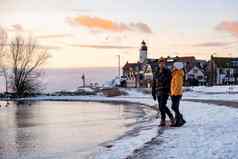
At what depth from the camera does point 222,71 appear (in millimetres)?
119312

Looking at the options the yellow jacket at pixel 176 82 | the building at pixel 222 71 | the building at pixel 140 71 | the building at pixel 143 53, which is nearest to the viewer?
the yellow jacket at pixel 176 82

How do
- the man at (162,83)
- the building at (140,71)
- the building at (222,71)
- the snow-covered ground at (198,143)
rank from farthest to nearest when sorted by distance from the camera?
the building at (140,71) → the building at (222,71) → the man at (162,83) → the snow-covered ground at (198,143)

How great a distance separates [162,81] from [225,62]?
110576mm

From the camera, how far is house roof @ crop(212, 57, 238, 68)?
120 meters

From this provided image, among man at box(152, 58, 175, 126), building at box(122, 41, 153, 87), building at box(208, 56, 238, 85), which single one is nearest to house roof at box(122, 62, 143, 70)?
building at box(122, 41, 153, 87)

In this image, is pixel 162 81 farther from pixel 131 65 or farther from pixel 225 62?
pixel 131 65

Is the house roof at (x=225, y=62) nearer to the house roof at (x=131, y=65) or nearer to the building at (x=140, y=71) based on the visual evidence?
the building at (x=140, y=71)

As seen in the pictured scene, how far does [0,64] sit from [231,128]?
5770 centimetres

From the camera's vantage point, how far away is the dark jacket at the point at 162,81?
14961 millimetres

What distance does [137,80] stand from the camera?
418 feet

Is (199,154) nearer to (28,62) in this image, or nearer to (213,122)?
(213,122)

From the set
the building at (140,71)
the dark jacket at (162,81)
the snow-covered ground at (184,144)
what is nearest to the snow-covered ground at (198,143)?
the snow-covered ground at (184,144)

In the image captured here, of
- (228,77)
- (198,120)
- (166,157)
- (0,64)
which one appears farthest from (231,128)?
(228,77)

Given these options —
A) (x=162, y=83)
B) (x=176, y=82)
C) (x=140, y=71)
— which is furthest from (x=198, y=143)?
(x=140, y=71)
